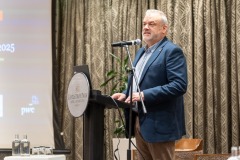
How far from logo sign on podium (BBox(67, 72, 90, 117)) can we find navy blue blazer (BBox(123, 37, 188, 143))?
1.43 feet

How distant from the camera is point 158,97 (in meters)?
3.14

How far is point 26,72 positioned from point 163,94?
3.05m

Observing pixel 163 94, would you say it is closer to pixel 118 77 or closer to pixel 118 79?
pixel 118 79

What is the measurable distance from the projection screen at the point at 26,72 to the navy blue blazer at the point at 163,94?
2661 mm

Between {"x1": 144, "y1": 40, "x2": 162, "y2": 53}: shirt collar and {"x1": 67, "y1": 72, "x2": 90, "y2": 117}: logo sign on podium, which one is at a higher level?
{"x1": 144, "y1": 40, "x2": 162, "y2": 53}: shirt collar

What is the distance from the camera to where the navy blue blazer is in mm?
3158

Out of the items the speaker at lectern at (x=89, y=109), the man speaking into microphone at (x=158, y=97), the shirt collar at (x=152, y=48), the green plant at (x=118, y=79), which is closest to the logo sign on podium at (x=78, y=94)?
the speaker at lectern at (x=89, y=109)

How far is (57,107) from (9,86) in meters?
0.62

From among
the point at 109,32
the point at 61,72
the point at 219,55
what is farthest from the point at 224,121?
the point at 61,72

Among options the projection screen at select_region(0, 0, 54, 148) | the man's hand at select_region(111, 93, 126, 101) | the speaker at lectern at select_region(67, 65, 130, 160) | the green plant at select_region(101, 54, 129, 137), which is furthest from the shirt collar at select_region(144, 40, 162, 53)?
the projection screen at select_region(0, 0, 54, 148)

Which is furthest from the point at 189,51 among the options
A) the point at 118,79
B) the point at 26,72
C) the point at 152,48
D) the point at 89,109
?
the point at 89,109

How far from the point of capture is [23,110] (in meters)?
5.75

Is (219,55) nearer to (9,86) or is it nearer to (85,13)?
(85,13)

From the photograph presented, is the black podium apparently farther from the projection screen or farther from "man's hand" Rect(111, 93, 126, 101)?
the projection screen
